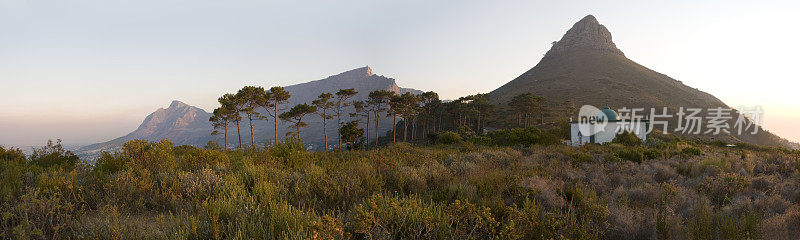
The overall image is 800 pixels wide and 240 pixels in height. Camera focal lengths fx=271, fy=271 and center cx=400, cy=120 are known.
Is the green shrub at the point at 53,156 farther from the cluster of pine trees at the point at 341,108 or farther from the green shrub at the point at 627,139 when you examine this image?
the green shrub at the point at 627,139

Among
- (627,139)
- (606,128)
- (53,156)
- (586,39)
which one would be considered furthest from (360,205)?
(586,39)

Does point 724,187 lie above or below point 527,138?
above

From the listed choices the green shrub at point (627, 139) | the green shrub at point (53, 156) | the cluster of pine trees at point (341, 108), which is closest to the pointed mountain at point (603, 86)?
the cluster of pine trees at point (341, 108)

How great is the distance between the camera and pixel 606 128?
26.5 m

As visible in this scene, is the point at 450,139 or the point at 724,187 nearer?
the point at 724,187

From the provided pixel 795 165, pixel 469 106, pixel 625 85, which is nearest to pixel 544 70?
pixel 625 85

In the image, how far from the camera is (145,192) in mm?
3908

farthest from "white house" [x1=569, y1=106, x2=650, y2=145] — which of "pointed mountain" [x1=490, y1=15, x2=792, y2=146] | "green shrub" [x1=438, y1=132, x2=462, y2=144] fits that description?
"pointed mountain" [x1=490, y1=15, x2=792, y2=146]

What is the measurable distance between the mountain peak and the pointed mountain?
1.01m

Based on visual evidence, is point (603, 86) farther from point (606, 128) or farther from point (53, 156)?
point (53, 156)

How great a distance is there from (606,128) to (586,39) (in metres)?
153

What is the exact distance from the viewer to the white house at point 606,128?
26.3 m

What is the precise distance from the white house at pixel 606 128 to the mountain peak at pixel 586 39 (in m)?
136

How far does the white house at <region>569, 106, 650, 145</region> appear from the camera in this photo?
26328mm
